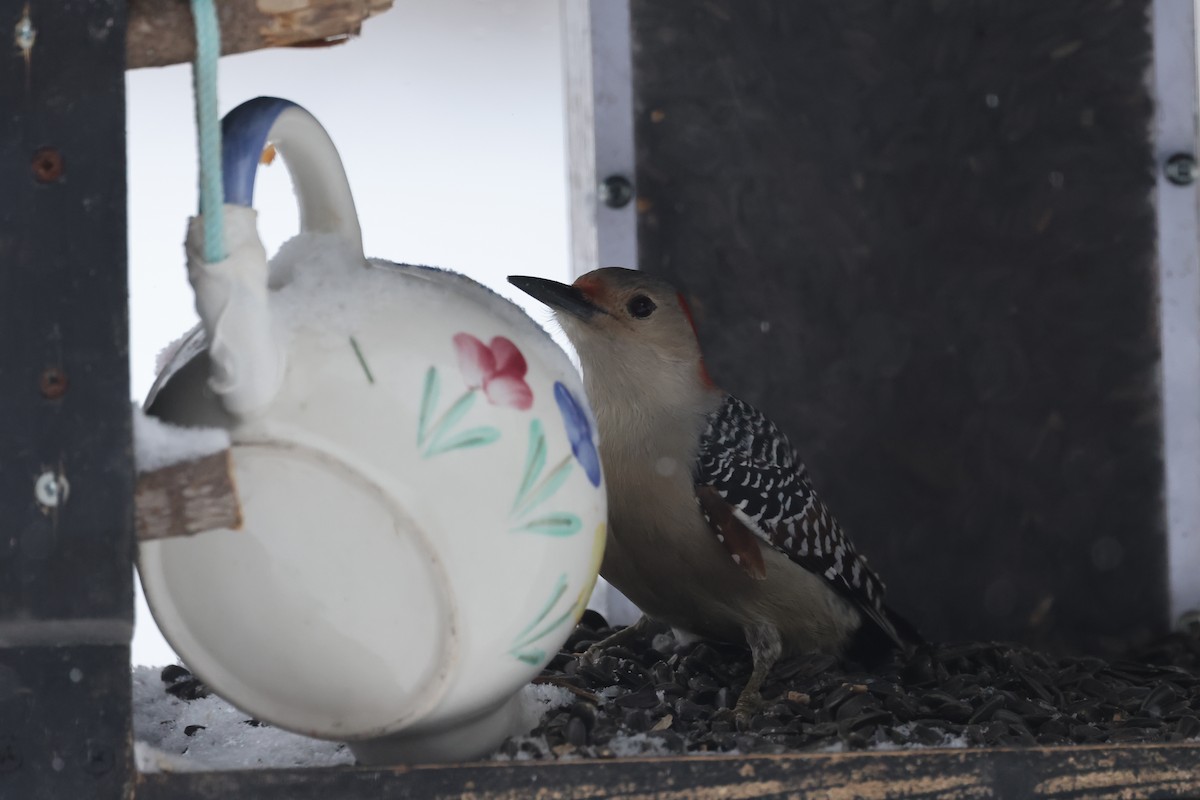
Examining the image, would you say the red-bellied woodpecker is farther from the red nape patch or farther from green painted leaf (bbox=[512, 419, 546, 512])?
green painted leaf (bbox=[512, 419, 546, 512])

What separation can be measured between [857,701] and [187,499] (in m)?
0.62

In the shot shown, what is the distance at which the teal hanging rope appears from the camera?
0.81 m

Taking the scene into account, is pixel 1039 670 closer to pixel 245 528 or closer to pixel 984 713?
pixel 984 713

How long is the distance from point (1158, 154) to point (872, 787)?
3.28 ft

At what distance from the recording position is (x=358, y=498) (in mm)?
821

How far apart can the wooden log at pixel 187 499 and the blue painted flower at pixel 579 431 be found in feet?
0.73

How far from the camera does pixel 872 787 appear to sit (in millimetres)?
937

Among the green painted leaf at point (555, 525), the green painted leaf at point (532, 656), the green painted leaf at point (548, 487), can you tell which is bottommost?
the green painted leaf at point (532, 656)

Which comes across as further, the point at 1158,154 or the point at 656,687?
the point at 1158,154

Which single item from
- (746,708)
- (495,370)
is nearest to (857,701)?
(746,708)

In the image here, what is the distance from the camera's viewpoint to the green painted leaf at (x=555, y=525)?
34.4 inches

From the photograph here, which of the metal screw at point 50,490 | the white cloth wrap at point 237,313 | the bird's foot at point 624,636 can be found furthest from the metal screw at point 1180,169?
the metal screw at point 50,490

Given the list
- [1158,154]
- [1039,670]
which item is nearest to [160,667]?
[1039,670]

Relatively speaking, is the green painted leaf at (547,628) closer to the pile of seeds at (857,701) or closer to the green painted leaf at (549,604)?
the green painted leaf at (549,604)
